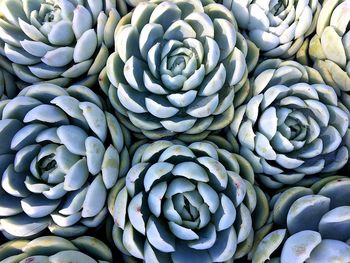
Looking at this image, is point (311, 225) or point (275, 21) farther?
point (275, 21)

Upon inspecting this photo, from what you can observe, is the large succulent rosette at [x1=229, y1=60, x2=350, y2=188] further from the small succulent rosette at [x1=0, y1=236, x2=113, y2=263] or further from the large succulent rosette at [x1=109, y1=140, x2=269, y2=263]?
→ the small succulent rosette at [x1=0, y1=236, x2=113, y2=263]

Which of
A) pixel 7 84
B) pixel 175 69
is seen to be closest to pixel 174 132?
pixel 175 69

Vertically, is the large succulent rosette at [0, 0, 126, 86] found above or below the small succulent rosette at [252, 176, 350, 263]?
above

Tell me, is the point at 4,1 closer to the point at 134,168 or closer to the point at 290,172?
the point at 134,168

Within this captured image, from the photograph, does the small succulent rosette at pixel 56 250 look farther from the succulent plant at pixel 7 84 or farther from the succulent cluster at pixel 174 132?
the succulent plant at pixel 7 84

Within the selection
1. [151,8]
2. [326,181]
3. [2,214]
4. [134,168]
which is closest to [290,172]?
[326,181]

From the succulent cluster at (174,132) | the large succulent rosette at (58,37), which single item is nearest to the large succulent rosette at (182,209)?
the succulent cluster at (174,132)

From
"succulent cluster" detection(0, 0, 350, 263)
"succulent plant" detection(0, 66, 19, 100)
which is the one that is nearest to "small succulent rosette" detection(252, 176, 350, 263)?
"succulent cluster" detection(0, 0, 350, 263)

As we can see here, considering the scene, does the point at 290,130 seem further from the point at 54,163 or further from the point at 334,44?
the point at 54,163
